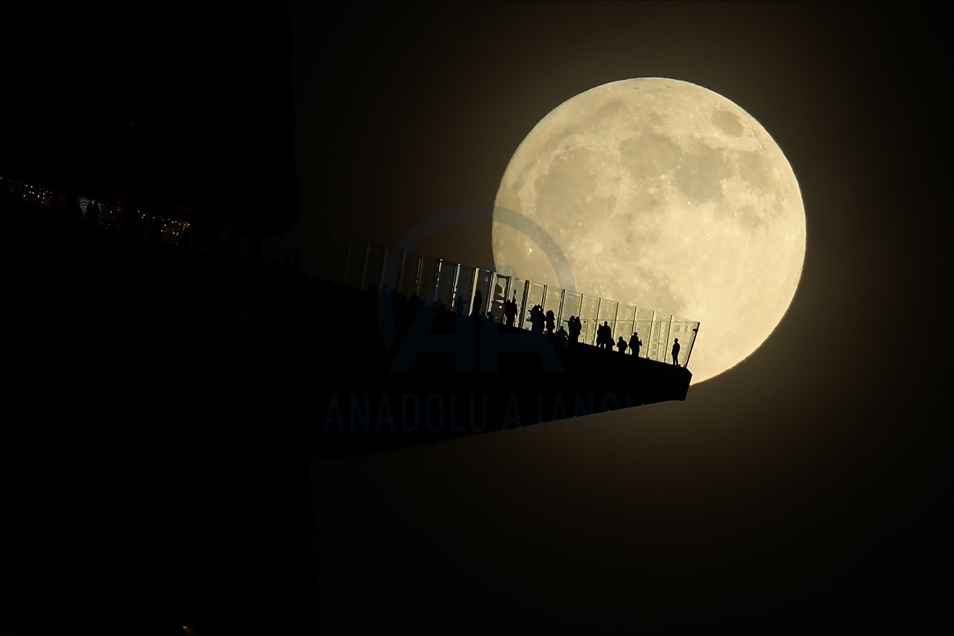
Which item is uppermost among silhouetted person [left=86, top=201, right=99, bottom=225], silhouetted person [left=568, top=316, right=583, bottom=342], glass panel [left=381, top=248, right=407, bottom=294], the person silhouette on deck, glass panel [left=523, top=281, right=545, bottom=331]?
silhouetted person [left=86, top=201, right=99, bottom=225]

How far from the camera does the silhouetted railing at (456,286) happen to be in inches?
650

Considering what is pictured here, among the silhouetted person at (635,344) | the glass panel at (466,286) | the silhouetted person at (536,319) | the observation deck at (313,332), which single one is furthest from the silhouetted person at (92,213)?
the silhouetted person at (635,344)

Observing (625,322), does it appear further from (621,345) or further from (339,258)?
(339,258)

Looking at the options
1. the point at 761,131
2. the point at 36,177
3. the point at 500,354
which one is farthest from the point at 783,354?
the point at 36,177

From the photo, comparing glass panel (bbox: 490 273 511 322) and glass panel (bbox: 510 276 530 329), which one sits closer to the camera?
glass panel (bbox: 490 273 511 322)

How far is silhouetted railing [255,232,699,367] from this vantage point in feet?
54.1

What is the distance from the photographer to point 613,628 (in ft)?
82.6

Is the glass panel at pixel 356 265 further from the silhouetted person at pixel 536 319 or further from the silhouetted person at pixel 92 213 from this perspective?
the silhouetted person at pixel 92 213

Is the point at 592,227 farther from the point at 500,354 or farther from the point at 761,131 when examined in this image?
the point at 500,354

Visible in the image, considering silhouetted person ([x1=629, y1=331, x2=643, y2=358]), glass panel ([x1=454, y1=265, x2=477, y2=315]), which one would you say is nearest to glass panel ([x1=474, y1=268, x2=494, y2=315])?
glass panel ([x1=454, y1=265, x2=477, y2=315])

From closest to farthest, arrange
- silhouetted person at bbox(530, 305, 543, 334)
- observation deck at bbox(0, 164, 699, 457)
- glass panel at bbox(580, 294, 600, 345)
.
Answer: observation deck at bbox(0, 164, 699, 457) → silhouetted person at bbox(530, 305, 543, 334) → glass panel at bbox(580, 294, 600, 345)

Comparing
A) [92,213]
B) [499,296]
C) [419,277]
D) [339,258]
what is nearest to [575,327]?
[499,296]

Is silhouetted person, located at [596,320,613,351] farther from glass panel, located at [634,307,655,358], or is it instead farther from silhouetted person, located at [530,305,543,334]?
silhouetted person, located at [530,305,543,334]

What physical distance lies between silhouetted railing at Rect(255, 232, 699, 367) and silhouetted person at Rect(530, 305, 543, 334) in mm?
316
